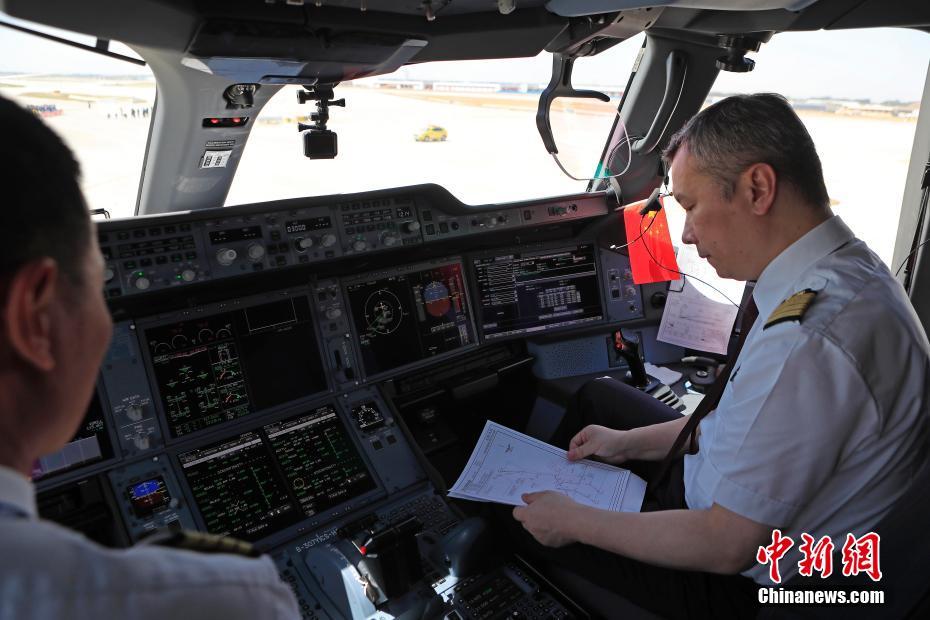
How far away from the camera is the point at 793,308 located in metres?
1.20

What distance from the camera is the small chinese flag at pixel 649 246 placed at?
2629 millimetres

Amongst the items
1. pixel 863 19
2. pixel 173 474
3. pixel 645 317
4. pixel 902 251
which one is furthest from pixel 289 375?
→ pixel 902 251

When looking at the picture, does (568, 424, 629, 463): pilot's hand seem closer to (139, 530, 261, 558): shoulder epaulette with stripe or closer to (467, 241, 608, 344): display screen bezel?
(467, 241, 608, 344): display screen bezel

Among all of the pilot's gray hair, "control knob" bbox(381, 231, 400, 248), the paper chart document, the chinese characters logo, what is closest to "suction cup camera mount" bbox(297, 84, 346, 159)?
"control knob" bbox(381, 231, 400, 248)

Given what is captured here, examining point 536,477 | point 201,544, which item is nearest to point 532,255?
point 536,477

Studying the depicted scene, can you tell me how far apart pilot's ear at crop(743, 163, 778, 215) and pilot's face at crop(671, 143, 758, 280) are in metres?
0.03

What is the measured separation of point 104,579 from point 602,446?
153 centimetres

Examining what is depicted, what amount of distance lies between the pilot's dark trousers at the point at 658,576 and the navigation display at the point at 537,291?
0.79m

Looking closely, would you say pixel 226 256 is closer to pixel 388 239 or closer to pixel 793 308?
pixel 388 239

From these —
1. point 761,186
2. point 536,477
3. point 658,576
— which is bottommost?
point 658,576

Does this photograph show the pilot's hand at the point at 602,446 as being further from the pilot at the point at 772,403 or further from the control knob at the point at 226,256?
the control knob at the point at 226,256

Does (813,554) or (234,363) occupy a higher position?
(234,363)
